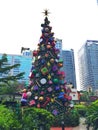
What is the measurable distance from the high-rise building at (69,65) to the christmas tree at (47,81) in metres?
139

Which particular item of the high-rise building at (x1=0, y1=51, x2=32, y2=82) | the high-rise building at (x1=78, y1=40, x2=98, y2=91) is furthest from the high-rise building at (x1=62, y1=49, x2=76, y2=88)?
the high-rise building at (x1=0, y1=51, x2=32, y2=82)

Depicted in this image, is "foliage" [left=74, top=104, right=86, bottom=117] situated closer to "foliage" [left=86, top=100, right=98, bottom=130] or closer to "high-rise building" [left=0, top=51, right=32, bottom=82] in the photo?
"foliage" [left=86, top=100, right=98, bottom=130]

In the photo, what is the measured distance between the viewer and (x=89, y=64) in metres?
169

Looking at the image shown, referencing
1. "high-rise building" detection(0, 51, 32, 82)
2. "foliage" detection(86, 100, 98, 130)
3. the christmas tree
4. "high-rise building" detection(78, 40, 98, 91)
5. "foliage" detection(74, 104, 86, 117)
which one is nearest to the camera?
"foliage" detection(86, 100, 98, 130)

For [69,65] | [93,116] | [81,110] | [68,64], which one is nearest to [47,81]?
[93,116]

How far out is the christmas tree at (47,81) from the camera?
31.3m

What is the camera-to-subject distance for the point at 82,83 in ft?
601

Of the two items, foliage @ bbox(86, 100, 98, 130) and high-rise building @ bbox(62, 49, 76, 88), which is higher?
high-rise building @ bbox(62, 49, 76, 88)

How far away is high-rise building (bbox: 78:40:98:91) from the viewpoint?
165625 mm

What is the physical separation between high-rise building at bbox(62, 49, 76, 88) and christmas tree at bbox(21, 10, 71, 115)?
455 feet

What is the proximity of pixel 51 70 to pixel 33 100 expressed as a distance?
14.2ft

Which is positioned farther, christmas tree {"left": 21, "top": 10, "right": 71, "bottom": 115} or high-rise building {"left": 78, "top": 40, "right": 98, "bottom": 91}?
high-rise building {"left": 78, "top": 40, "right": 98, "bottom": 91}

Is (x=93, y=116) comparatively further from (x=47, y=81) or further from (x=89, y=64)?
(x=89, y=64)

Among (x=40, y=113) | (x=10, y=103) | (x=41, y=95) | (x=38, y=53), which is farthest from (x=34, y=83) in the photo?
(x=40, y=113)
